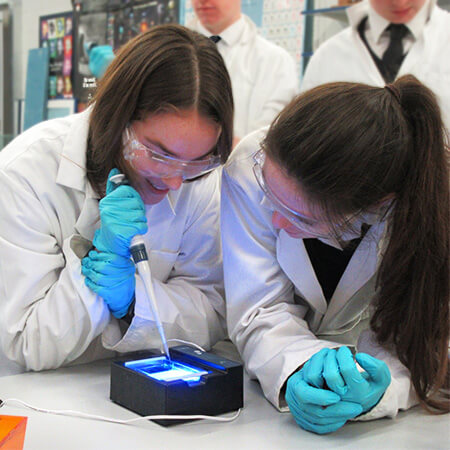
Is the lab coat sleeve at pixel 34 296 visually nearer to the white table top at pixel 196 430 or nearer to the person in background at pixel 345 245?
the white table top at pixel 196 430

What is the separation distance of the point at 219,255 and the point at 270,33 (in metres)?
2.60

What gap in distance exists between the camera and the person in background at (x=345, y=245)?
115 centimetres

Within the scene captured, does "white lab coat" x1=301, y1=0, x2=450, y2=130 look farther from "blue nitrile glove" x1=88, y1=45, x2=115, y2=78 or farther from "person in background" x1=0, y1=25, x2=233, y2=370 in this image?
"person in background" x1=0, y1=25, x2=233, y2=370

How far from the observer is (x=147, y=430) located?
1085 millimetres

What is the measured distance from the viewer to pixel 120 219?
131 centimetres

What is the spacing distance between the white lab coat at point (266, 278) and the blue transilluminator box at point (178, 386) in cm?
13

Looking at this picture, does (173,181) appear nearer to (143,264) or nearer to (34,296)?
(143,264)

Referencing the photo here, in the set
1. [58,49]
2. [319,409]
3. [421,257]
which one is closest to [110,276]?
[319,409]

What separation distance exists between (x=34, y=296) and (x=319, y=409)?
25.4 inches

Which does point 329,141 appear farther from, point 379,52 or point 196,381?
point 379,52

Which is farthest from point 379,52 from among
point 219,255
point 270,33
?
point 219,255

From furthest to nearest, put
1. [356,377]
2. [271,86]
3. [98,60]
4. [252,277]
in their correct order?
[98,60]
[271,86]
[252,277]
[356,377]

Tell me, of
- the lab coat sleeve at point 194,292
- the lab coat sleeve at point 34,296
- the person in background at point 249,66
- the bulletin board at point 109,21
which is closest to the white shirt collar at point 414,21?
the person in background at point 249,66

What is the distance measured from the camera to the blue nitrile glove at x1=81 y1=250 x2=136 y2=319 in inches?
52.7
